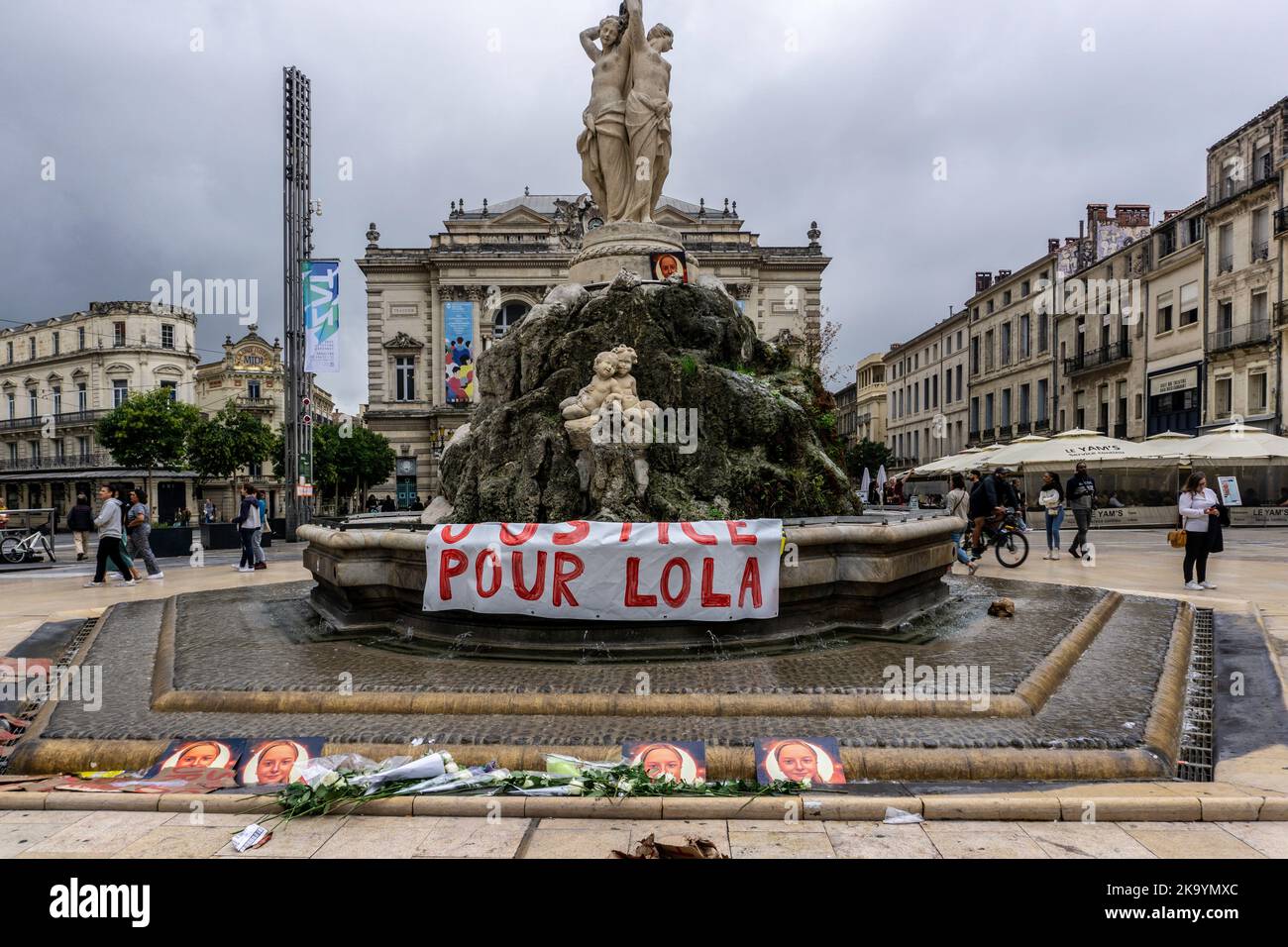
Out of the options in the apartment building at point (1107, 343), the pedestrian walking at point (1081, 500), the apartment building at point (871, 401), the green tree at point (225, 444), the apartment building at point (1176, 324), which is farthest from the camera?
the apartment building at point (871, 401)

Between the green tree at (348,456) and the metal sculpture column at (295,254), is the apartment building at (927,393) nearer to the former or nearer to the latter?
the green tree at (348,456)

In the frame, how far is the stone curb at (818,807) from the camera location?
3619mm

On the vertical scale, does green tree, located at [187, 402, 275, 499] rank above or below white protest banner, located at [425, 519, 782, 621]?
above

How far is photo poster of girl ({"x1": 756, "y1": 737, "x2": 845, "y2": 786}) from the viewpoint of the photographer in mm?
4074

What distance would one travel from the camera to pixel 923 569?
736 cm

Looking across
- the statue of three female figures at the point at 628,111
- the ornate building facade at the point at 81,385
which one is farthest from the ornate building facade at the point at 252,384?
the statue of three female figures at the point at 628,111

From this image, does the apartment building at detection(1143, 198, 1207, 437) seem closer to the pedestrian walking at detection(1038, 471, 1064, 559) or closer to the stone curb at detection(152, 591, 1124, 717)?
the pedestrian walking at detection(1038, 471, 1064, 559)

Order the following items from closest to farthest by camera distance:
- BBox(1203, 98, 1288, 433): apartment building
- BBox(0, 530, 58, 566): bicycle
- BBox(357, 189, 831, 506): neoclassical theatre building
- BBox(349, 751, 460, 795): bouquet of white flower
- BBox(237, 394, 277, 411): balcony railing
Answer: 1. BBox(349, 751, 460, 795): bouquet of white flower
2. BBox(0, 530, 58, 566): bicycle
3. BBox(1203, 98, 1288, 433): apartment building
4. BBox(357, 189, 831, 506): neoclassical theatre building
5. BBox(237, 394, 277, 411): balcony railing

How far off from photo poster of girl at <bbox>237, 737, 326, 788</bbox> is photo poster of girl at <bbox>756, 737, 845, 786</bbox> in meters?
2.58

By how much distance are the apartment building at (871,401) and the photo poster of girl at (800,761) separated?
3060 inches

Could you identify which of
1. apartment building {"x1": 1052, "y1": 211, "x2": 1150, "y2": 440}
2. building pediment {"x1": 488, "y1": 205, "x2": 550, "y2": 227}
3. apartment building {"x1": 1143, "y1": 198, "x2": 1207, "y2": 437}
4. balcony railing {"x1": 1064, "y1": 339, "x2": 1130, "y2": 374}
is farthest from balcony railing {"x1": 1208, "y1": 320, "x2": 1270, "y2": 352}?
building pediment {"x1": 488, "y1": 205, "x2": 550, "y2": 227}
